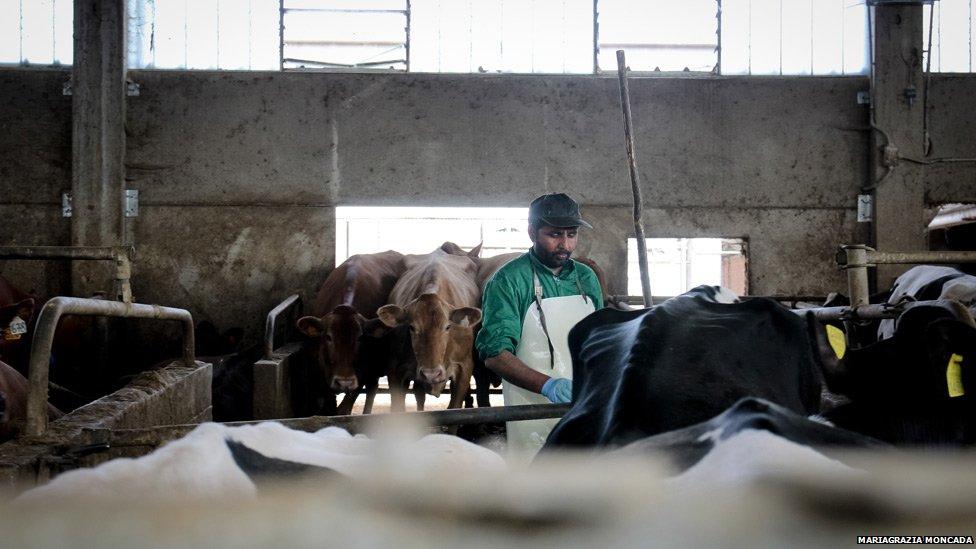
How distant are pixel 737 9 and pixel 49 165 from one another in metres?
7.64

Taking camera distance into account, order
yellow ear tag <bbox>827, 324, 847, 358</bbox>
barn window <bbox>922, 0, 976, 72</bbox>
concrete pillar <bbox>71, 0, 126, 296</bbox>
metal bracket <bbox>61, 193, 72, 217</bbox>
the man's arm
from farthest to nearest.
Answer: barn window <bbox>922, 0, 976, 72</bbox>, metal bracket <bbox>61, 193, 72, 217</bbox>, concrete pillar <bbox>71, 0, 126, 296</bbox>, the man's arm, yellow ear tag <bbox>827, 324, 847, 358</bbox>

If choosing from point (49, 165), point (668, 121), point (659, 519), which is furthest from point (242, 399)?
point (659, 519)

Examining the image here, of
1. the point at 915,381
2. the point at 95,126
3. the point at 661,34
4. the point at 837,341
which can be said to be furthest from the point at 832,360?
the point at 95,126

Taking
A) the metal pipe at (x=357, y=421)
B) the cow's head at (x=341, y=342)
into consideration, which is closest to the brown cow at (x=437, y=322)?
the cow's head at (x=341, y=342)

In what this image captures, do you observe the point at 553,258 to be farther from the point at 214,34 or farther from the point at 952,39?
the point at 952,39

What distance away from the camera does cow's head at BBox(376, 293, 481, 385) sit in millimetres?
5902

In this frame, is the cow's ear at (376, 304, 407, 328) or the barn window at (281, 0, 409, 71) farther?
the barn window at (281, 0, 409, 71)

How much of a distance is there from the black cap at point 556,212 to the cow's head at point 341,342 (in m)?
3.39

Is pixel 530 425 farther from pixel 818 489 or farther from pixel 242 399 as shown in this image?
pixel 242 399

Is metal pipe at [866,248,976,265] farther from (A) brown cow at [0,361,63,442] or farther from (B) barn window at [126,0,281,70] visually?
(B) barn window at [126,0,281,70]

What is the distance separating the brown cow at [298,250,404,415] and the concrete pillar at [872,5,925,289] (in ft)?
17.3

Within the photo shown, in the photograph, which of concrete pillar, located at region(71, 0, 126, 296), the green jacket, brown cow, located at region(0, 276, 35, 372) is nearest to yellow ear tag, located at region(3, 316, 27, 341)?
brown cow, located at region(0, 276, 35, 372)

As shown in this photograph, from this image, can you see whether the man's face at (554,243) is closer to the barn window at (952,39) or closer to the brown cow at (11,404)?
the brown cow at (11,404)

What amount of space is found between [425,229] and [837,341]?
11474mm
